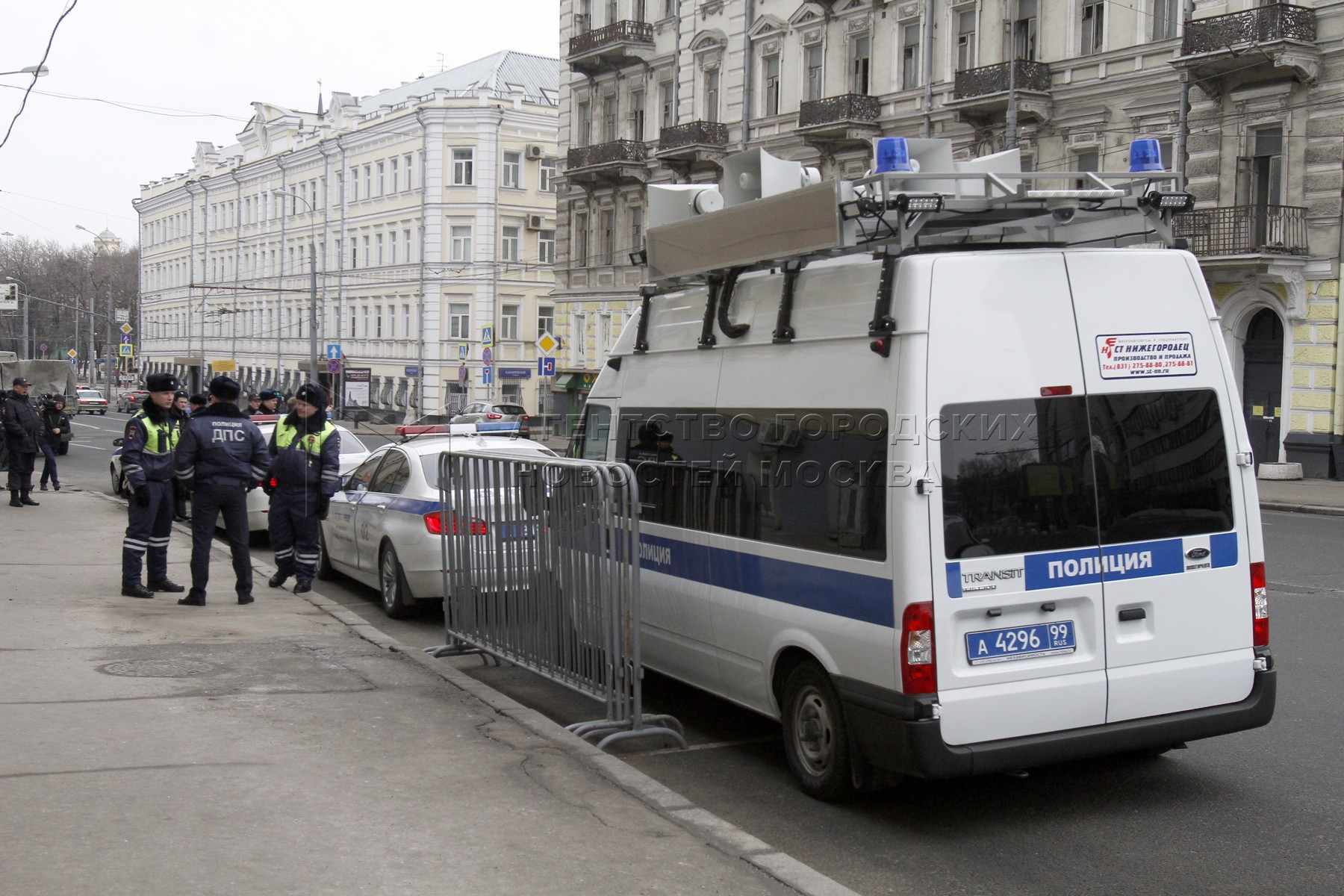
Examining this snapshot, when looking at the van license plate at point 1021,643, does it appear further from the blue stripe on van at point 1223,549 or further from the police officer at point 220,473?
the police officer at point 220,473

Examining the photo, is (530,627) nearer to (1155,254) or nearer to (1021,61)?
(1155,254)

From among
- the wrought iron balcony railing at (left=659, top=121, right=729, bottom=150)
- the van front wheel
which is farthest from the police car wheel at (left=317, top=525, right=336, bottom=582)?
the wrought iron balcony railing at (left=659, top=121, right=729, bottom=150)

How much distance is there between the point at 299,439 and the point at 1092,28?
23.9 m

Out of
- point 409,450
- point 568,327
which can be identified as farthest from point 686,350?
point 568,327

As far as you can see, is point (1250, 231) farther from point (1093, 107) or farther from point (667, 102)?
point (667, 102)

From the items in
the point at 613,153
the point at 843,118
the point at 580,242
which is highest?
the point at 613,153

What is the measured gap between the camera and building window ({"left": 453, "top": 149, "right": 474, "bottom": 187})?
196 ft

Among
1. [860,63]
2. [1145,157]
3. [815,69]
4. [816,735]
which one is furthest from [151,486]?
[815,69]

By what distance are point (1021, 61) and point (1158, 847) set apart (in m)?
27.1

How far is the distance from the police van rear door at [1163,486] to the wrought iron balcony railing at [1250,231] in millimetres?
22193

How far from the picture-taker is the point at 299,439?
36.2ft

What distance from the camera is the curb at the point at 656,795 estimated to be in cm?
477

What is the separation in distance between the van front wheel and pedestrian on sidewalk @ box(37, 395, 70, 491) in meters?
19.1

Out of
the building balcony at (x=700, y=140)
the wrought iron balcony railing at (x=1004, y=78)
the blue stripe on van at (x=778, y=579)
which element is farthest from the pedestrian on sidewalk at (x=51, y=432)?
the building balcony at (x=700, y=140)
